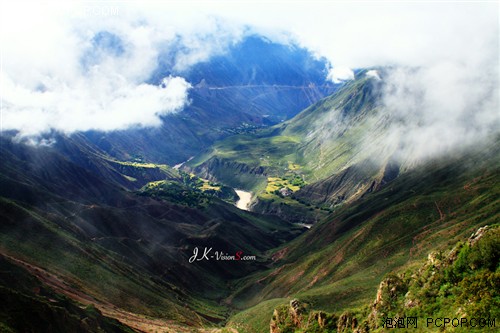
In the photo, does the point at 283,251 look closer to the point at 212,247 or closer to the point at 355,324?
the point at 212,247

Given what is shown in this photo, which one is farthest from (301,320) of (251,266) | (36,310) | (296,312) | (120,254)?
(251,266)

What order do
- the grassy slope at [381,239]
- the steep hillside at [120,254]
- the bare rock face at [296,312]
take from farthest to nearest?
the steep hillside at [120,254] → the grassy slope at [381,239] → the bare rock face at [296,312]

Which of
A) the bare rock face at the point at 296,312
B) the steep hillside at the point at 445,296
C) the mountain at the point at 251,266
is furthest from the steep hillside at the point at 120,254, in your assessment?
the steep hillside at the point at 445,296

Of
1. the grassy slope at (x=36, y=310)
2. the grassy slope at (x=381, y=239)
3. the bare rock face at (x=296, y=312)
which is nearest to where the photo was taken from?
the grassy slope at (x=36, y=310)

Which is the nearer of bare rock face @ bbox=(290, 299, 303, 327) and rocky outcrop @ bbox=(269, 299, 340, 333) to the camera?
rocky outcrop @ bbox=(269, 299, 340, 333)

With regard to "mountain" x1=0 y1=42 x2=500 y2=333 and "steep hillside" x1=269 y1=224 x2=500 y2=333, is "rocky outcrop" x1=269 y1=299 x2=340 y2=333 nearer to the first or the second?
"mountain" x1=0 y1=42 x2=500 y2=333

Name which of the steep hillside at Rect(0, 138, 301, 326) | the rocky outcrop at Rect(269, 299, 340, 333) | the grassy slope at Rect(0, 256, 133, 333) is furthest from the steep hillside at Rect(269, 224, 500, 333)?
the steep hillside at Rect(0, 138, 301, 326)

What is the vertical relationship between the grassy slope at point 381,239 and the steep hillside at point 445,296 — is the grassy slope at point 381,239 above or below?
above

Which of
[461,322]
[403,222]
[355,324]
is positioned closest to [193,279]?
[403,222]

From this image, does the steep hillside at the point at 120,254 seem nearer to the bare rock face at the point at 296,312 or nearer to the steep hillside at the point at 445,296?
the bare rock face at the point at 296,312
